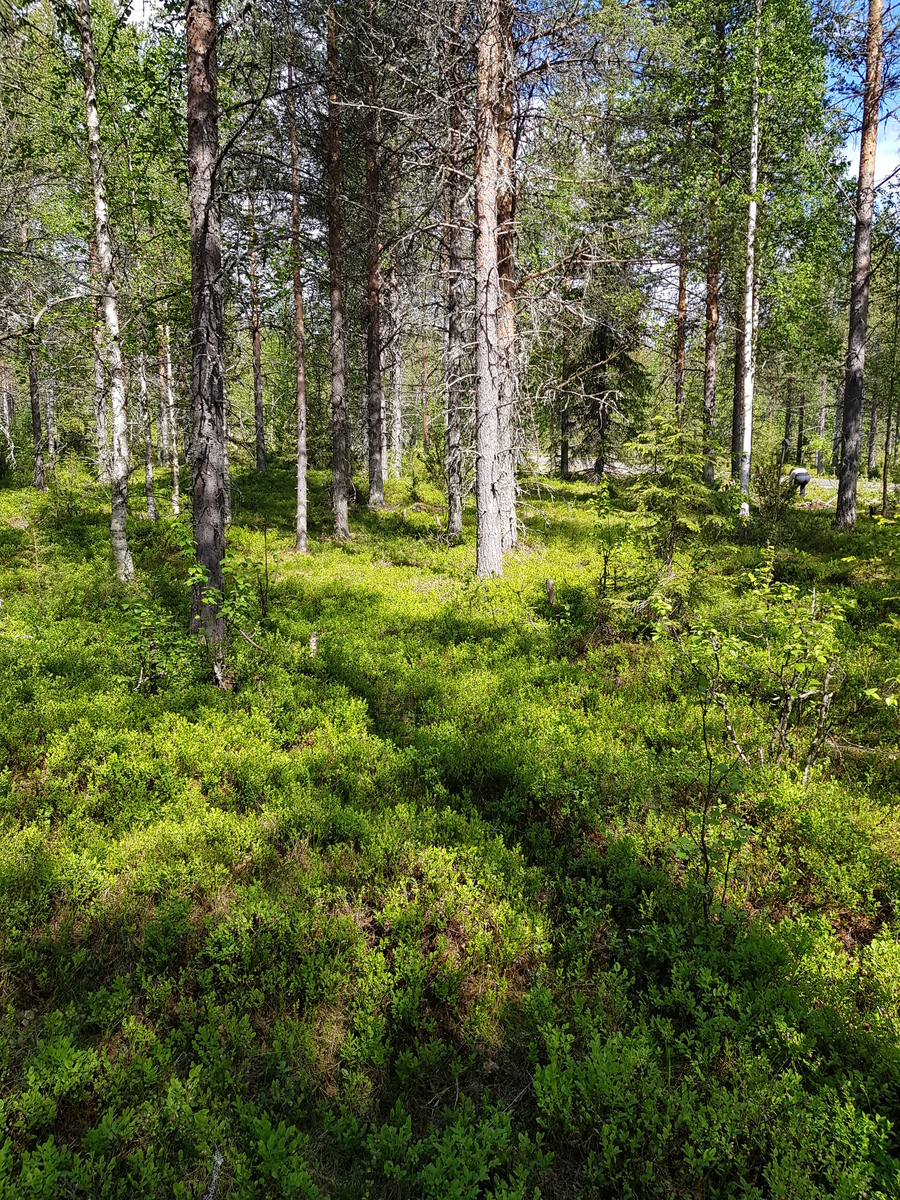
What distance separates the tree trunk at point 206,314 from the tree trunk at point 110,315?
12.7 feet

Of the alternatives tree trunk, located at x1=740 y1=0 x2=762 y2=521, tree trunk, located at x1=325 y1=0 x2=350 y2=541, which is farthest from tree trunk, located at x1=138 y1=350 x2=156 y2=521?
tree trunk, located at x1=740 y1=0 x2=762 y2=521

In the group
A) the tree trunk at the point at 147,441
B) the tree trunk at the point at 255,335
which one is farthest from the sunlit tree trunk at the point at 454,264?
the tree trunk at the point at 147,441

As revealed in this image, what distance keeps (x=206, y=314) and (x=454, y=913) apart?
7031 millimetres

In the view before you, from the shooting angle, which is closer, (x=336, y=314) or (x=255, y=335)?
(x=336, y=314)

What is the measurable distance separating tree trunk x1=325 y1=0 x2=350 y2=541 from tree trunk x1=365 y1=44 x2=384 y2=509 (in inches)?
31.9

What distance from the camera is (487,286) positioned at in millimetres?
9836

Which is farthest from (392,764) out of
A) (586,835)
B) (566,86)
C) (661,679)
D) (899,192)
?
(899,192)

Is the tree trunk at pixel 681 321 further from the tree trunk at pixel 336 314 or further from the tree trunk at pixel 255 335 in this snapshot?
the tree trunk at pixel 255 335

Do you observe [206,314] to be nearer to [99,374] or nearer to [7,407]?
[99,374]

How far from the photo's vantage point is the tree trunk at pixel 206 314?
6.75 metres

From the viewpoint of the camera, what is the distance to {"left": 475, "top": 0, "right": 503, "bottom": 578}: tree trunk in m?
9.63

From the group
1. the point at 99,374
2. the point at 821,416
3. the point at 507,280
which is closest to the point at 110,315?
the point at 99,374

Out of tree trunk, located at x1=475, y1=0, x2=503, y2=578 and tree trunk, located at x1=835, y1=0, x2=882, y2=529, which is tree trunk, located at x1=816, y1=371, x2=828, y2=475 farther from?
tree trunk, located at x1=475, y1=0, x2=503, y2=578

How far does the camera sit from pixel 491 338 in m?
9.88
